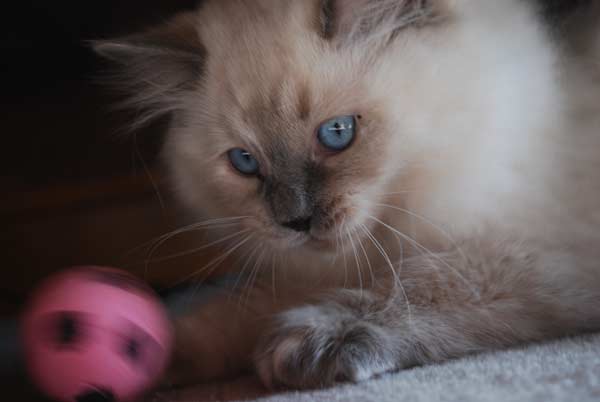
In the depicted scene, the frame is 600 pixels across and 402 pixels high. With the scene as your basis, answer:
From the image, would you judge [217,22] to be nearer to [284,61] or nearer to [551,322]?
[284,61]

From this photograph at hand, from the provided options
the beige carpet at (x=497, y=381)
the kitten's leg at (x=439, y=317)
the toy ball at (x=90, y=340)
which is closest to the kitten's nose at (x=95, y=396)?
the toy ball at (x=90, y=340)

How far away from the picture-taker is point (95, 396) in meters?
1.05

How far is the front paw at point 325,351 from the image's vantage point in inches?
40.9

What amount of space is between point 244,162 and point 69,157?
3.50 ft

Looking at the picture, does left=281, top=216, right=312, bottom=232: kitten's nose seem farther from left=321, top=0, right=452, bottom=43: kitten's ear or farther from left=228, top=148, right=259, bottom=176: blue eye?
left=321, top=0, right=452, bottom=43: kitten's ear

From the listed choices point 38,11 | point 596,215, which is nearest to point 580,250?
point 596,215

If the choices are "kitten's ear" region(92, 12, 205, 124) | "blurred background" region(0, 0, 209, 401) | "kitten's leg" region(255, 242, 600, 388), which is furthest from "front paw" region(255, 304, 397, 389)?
"blurred background" region(0, 0, 209, 401)

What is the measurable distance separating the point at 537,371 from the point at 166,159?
3.34 ft

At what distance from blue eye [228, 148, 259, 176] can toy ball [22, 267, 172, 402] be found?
13.7 inches

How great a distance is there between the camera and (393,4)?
122 centimetres

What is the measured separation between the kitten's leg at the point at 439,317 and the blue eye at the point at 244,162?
314 millimetres

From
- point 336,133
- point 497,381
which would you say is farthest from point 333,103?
point 497,381

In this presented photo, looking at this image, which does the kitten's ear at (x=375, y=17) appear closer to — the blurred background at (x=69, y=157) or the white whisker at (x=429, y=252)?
the white whisker at (x=429, y=252)

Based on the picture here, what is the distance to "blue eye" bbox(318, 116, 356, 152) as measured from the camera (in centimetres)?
119
